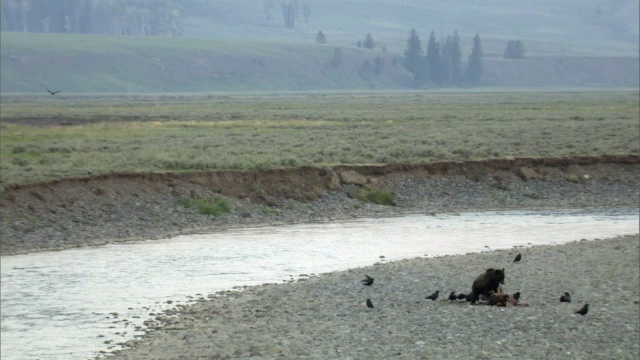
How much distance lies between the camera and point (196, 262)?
27547mm

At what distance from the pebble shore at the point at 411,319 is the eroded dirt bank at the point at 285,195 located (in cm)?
955

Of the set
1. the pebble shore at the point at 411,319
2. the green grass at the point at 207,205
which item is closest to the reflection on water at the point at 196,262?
Result: the pebble shore at the point at 411,319

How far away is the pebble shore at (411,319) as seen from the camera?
17031 millimetres

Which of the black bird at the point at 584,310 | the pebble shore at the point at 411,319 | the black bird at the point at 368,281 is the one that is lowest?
the black bird at the point at 368,281

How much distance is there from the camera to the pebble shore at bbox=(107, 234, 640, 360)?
671 inches

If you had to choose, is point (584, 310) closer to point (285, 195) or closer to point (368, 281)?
point (368, 281)

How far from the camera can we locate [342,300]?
2147cm

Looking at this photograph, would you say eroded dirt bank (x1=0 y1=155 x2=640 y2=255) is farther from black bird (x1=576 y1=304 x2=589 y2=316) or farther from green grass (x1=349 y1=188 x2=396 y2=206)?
black bird (x1=576 y1=304 x2=589 y2=316)

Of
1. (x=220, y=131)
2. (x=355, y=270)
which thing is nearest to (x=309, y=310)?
(x=355, y=270)

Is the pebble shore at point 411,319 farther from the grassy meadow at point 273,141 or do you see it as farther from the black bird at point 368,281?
the grassy meadow at point 273,141

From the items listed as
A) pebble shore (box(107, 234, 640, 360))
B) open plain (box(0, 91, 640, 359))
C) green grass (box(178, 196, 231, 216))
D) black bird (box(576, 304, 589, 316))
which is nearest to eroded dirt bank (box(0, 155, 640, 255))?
open plain (box(0, 91, 640, 359))

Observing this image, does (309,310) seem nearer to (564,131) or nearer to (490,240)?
(490,240)

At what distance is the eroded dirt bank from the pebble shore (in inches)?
376

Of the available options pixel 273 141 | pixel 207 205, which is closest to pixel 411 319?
pixel 207 205
